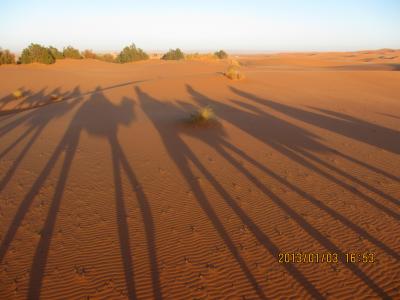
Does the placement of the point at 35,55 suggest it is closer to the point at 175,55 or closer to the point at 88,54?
the point at 88,54

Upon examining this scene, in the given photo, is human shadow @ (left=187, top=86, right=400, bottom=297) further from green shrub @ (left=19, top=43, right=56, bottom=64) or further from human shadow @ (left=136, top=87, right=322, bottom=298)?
green shrub @ (left=19, top=43, right=56, bottom=64)

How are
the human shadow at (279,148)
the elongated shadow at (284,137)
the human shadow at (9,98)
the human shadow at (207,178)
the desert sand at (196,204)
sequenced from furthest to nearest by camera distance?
the human shadow at (9,98), the elongated shadow at (284,137), the human shadow at (279,148), the human shadow at (207,178), the desert sand at (196,204)

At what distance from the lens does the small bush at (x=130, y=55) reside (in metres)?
52.7

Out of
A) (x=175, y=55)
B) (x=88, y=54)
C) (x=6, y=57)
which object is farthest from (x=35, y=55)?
(x=175, y=55)

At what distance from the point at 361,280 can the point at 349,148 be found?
636 cm

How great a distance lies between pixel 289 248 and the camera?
5.77 meters

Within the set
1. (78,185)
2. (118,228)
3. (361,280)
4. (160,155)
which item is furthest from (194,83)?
(361,280)

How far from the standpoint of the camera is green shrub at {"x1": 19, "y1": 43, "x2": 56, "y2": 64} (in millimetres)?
40000

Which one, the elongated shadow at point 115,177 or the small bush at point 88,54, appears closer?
the elongated shadow at point 115,177

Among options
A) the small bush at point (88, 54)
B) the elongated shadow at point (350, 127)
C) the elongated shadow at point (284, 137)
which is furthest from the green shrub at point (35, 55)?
the elongated shadow at point (350, 127)

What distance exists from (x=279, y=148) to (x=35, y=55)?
3583cm

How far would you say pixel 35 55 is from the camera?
40.1m

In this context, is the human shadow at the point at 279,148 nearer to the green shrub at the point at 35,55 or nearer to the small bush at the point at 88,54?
the green shrub at the point at 35,55

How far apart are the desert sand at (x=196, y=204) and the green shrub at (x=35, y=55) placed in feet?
88.4
